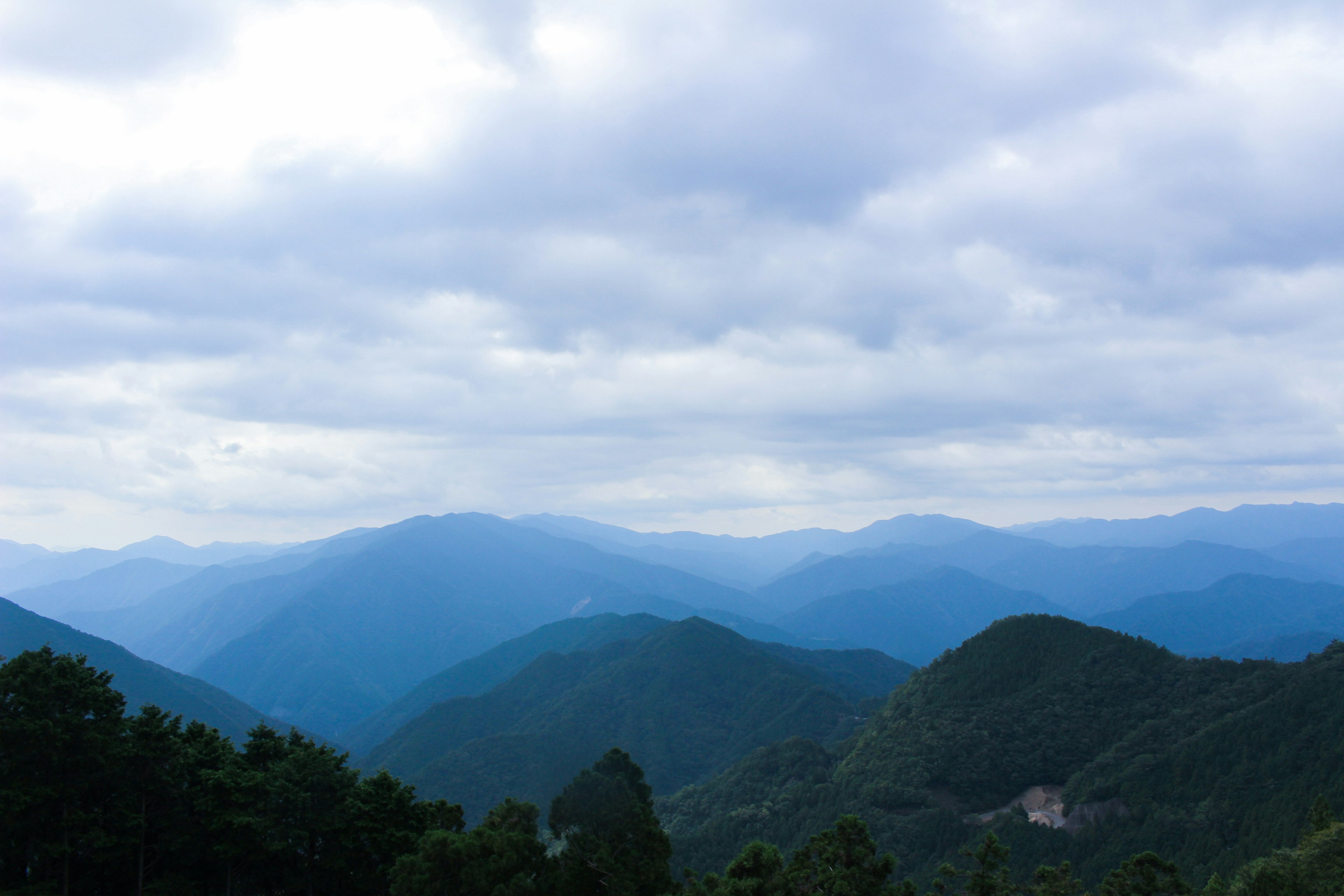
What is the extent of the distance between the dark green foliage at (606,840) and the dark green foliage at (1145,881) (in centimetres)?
1967

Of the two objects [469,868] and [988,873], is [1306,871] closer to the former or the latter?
[988,873]

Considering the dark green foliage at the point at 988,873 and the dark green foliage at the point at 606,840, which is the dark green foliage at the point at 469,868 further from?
the dark green foliage at the point at 988,873

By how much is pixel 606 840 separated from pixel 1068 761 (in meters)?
107

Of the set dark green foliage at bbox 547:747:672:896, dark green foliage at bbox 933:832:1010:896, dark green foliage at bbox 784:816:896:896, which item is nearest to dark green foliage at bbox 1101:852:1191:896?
dark green foliage at bbox 933:832:1010:896

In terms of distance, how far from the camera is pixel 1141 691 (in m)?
123

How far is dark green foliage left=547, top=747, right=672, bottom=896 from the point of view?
103ft

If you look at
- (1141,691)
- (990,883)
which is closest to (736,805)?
(1141,691)

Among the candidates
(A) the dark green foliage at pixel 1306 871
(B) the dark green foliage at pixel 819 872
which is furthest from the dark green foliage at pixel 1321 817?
(B) the dark green foliage at pixel 819 872

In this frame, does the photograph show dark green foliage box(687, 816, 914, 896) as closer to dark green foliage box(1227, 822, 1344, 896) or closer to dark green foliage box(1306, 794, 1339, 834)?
dark green foliage box(1227, 822, 1344, 896)

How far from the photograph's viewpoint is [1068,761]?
115 m

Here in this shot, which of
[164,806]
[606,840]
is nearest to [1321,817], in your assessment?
[606,840]

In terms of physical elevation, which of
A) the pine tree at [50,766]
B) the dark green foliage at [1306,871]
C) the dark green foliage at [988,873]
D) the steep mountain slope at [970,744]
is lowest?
the steep mountain slope at [970,744]

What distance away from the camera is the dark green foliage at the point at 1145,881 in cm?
3325

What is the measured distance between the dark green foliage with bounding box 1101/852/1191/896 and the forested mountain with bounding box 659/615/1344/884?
190ft
